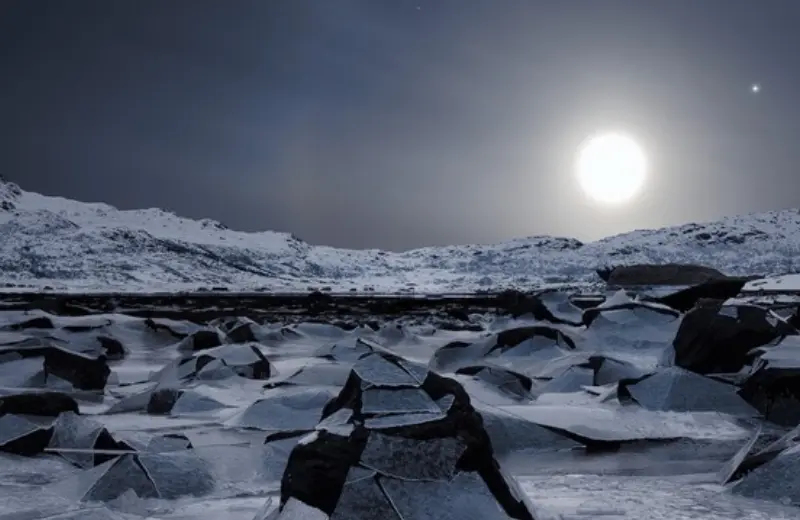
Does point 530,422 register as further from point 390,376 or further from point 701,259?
point 701,259

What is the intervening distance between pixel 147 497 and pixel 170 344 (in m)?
7.25

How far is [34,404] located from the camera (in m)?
3.57

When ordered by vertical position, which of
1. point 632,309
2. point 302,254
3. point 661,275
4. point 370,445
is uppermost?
point 302,254

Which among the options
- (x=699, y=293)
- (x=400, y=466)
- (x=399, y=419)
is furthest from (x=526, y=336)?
(x=699, y=293)

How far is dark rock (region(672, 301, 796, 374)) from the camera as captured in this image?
16.6 ft

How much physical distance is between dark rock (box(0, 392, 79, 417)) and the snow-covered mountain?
78349mm

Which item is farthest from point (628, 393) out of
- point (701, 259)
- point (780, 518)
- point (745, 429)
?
point (701, 259)

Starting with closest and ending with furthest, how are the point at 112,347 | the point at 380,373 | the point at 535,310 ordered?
1. the point at 380,373
2. the point at 112,347
3. the point at 535,310

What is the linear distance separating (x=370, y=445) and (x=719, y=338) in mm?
4052

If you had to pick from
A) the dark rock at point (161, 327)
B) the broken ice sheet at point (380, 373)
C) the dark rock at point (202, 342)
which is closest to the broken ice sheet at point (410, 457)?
the broken ice sheet at point (380, 373)

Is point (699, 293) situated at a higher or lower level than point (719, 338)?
higher

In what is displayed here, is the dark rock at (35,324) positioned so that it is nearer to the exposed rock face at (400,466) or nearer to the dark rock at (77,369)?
the dark rock at (77,369)

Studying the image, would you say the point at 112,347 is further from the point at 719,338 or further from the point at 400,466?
the point at 400,466

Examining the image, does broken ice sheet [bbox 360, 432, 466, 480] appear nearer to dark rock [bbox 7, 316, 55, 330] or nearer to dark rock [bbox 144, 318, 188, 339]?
dark rock [bbox 144, 318, 188, 339]
